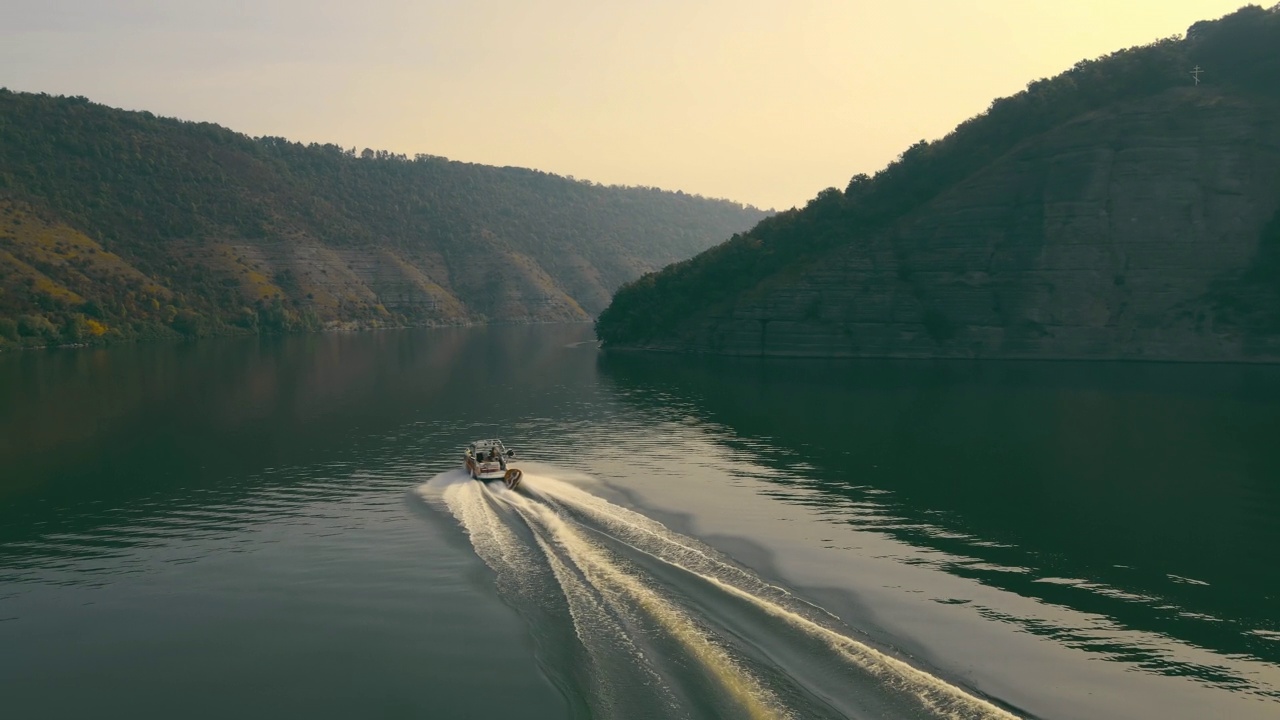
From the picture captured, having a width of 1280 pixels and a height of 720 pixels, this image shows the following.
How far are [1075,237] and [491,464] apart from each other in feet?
445

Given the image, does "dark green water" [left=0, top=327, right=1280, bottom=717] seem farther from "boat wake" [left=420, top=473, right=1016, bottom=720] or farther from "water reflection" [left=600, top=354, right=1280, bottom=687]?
"water reflection" [left=600, top=354, right=1280, bottom=687]

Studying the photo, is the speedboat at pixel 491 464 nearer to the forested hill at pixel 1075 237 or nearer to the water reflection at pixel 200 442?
the water reflection at pixel 200 442

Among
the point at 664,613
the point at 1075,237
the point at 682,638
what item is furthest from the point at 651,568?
the point at 1075,237

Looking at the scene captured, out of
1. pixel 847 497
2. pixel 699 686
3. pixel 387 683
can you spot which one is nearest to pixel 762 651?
pixel 699 686

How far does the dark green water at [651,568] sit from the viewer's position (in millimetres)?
26391

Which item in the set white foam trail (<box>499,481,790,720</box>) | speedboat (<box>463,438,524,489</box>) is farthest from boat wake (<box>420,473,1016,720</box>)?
speedboat (<box>463,438,524,489</box>)

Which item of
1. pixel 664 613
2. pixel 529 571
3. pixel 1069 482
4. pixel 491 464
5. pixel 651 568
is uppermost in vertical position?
pixel 491 464

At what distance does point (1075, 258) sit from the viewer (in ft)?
511

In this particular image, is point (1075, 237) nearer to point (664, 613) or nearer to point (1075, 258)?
point (1075, 258)

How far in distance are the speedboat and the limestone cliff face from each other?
374 ft

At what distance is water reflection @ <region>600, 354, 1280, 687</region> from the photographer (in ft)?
108

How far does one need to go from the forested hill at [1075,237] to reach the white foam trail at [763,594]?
125004mm

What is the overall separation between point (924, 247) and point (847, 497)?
12667cm

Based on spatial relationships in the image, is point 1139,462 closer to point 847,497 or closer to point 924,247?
point 847,497
